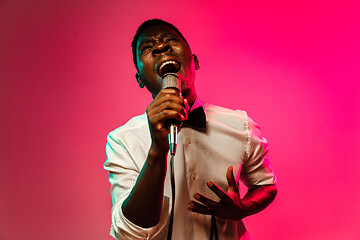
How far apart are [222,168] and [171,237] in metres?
0.31

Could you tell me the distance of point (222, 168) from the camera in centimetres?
134

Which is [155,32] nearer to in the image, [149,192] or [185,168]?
[185,168]

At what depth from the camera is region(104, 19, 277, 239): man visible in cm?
108

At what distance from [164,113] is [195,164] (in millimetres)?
410

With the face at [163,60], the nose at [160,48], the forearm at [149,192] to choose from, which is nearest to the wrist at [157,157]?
the forearm at [149,192]

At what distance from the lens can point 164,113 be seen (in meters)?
0.96

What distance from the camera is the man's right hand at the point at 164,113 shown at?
3.13ft

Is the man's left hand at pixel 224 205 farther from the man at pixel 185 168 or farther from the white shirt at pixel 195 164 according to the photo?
the white shirt at pixel 195 164

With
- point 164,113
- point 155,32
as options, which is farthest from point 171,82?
point 155,32

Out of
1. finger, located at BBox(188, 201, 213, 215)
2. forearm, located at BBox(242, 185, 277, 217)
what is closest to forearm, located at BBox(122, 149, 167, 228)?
finger, located at BBox(188, 201, 213, 215)
